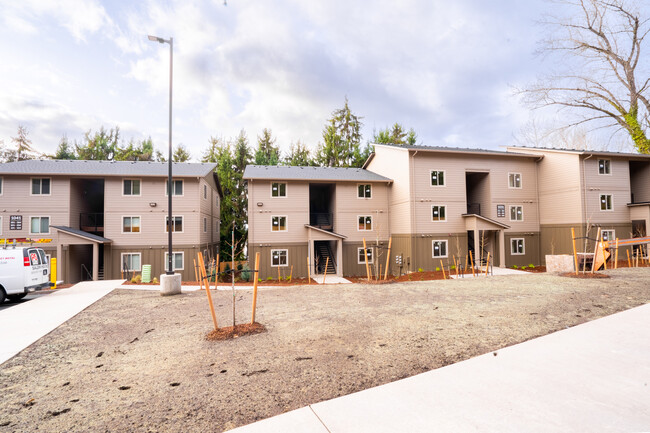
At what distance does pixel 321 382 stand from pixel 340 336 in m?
1.88

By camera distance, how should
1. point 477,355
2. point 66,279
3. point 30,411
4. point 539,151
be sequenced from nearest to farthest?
point 30,411
point 477,355
point 66,279
point 539,151

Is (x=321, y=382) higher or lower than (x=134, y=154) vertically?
lower

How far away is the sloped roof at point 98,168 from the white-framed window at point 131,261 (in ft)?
19.8

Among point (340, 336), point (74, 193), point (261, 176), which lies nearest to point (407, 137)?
point (261, 176)

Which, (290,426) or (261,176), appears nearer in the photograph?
(290,426)

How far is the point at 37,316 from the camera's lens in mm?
8828

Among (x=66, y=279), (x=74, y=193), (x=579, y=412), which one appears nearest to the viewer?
(x=579, y=412)

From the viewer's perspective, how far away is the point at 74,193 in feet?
74.9

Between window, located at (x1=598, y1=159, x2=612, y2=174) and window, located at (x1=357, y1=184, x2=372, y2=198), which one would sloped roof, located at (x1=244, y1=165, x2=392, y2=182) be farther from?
window, located at (x1=598, y1=159, x2=612, y2=174)

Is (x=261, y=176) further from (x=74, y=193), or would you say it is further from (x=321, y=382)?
(x=321, y=382)

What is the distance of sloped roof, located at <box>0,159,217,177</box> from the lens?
21.5 meters

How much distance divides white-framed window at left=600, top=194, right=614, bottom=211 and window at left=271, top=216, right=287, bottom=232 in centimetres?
2448

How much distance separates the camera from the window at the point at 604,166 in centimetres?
2314

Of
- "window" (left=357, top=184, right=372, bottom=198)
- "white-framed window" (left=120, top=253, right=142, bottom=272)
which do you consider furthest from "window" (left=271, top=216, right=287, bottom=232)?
"white-framed window" (left=120, top=253, right=142, bottom=272)
